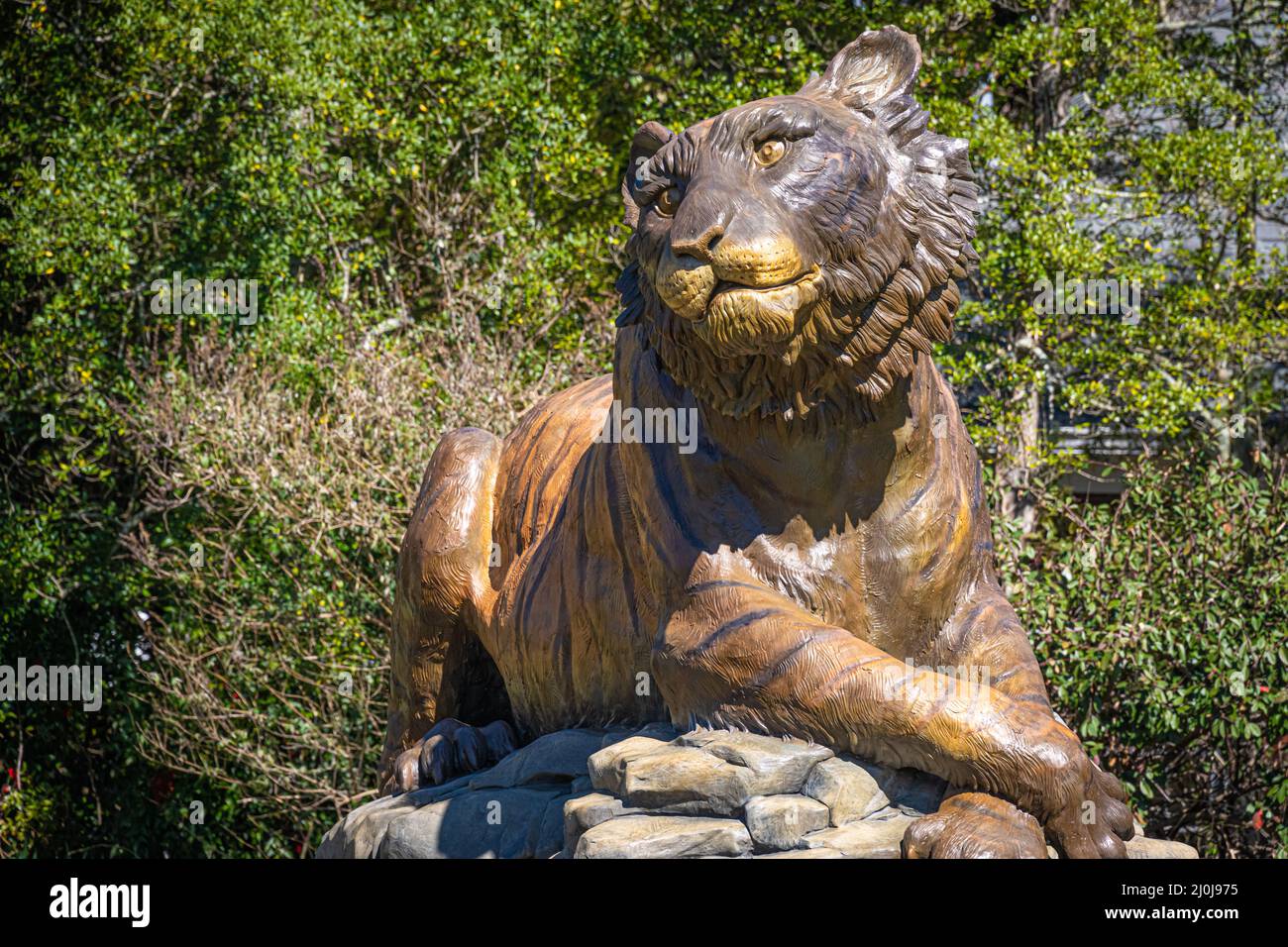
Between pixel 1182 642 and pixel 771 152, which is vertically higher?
pixel 771 152

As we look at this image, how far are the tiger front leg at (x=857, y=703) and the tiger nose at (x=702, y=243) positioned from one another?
28.4 inches

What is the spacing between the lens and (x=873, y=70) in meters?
3.46

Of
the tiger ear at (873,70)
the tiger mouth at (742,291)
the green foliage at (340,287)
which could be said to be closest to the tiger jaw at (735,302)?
the tiger mouth at (742,291)

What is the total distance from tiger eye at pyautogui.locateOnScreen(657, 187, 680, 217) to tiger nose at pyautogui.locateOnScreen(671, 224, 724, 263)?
0.72 feet

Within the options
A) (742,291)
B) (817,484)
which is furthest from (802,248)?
(817,484)

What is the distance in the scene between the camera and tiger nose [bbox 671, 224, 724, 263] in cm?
305

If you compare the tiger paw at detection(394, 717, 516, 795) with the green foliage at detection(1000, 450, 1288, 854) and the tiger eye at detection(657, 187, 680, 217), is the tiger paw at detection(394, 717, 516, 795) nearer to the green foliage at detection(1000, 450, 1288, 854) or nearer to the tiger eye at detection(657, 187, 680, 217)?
the tiger eye at detection(657, 187, 680, 217)

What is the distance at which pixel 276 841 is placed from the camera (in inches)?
368

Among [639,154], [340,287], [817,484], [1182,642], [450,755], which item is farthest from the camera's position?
[340,287]

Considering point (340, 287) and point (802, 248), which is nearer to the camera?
point (802, 248)

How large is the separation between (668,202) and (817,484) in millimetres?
698

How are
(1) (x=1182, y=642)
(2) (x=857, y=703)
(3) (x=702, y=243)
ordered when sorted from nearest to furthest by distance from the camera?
(3) (x=702, y=243) → (2) (x=857, y=703) → (1) (x=1182, y=642)

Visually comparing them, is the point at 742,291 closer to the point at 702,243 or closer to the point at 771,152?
the point at 702,243

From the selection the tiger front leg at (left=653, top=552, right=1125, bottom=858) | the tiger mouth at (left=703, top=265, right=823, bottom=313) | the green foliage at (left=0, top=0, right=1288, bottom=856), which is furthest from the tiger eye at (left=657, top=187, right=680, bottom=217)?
the green foliage at (left=0, top=0, right=1288, bottom=856)
